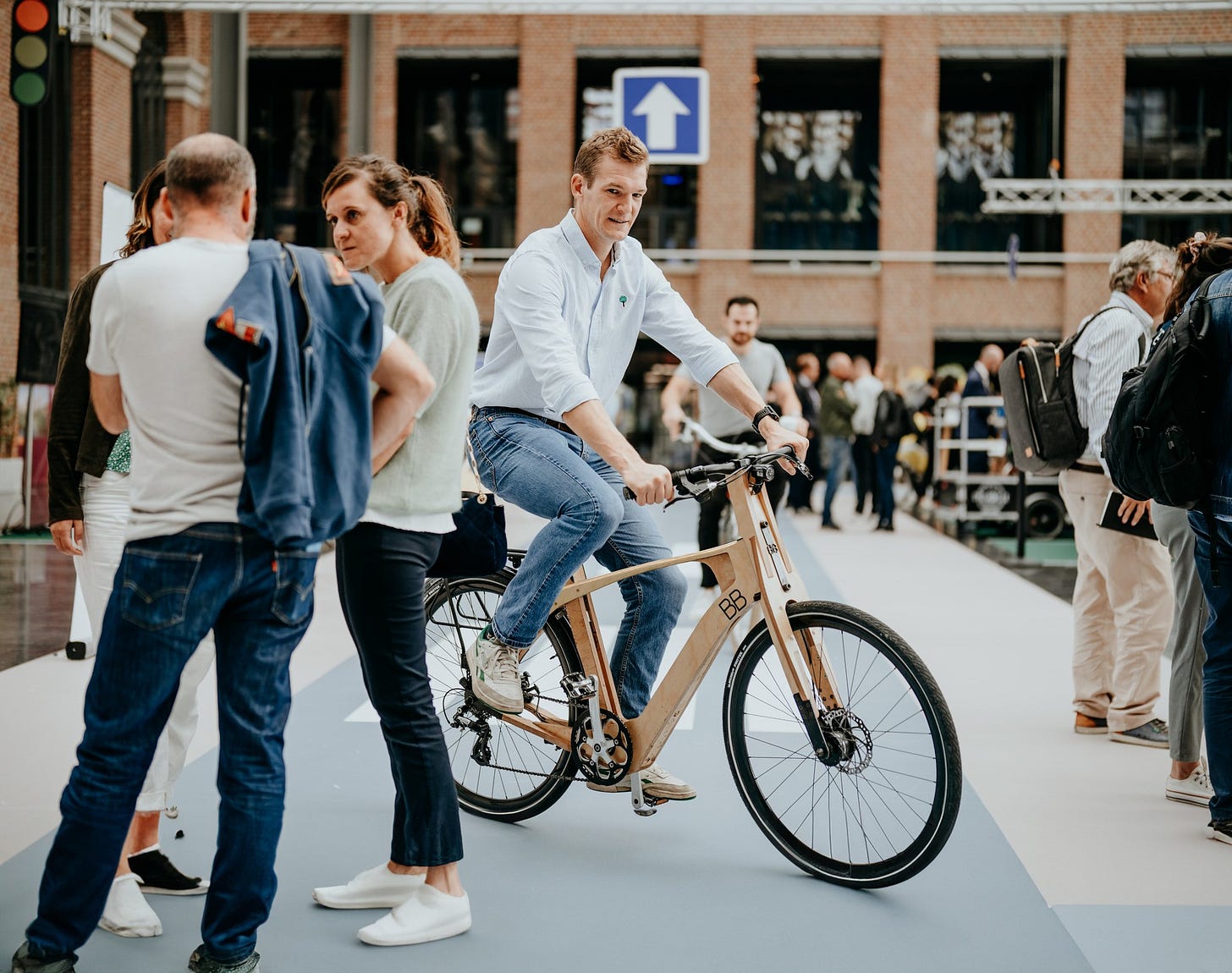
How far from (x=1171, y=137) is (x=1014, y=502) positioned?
18924 mm

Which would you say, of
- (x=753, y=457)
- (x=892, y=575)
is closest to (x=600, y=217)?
(x=753, y=457)

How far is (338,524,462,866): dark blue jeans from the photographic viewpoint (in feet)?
10.0

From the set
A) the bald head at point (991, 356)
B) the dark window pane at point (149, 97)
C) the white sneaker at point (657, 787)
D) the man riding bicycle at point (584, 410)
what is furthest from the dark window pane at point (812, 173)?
the white sneaker at point (657, 787)

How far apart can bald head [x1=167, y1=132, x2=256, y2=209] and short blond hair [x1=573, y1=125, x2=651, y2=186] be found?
125 centimetres

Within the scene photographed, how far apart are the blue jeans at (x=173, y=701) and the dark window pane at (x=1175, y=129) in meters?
29.9

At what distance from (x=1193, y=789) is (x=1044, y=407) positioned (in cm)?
159

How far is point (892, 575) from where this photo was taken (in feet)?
35.0

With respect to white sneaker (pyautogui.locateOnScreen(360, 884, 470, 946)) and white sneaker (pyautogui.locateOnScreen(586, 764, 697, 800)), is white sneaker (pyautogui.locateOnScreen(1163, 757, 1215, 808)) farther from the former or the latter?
white sneaker (pyautogui.locateOnScreen(360, 884, 470, 946))

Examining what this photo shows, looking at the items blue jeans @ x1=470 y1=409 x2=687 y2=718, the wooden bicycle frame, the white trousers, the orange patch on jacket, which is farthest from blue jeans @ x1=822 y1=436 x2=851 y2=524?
the orange patch on jacket

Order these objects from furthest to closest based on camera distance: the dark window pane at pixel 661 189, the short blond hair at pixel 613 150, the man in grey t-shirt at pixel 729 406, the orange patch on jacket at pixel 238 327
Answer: the dark window pane at pixel 661 189, the man in grey t-shirt at pixel 729 406, the short blond hair at pixel 613 150, the orange patch on jacket at pixel 238 327

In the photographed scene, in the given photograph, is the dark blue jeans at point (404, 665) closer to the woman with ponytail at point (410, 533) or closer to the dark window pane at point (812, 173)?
the woman with ponytail at point (410, 533)

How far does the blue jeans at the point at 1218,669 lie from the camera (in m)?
3.82

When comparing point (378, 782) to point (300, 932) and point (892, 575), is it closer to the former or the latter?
point (300, 932)

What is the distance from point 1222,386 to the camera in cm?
380
